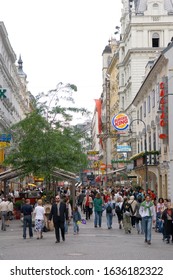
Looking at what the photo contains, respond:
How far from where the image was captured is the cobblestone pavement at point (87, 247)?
14609mm

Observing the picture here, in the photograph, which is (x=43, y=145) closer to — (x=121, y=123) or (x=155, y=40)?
(x=121, y=123)

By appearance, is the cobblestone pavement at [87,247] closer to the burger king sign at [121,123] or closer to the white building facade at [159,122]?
the white building facade at [159,122]

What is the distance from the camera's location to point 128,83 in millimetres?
70375

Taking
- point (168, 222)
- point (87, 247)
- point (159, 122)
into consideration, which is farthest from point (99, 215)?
point (159, 122)

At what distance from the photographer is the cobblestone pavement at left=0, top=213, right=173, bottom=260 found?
14609mm

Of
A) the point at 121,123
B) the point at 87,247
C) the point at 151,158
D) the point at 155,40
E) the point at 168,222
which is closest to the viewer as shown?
the point at 87,247

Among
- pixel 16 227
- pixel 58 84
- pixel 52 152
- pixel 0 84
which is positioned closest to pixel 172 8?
pixel 0 84

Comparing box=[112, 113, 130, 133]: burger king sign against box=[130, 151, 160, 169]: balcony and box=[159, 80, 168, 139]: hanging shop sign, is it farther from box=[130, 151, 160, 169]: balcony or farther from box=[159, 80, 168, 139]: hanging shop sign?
box=[159, 80, 168, 139]: hanging shop sign

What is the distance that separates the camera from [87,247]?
16891 millimetres

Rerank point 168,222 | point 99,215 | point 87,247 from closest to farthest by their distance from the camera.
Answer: point 87,247 → point 168,222 → point 99,215

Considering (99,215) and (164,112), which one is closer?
(99,215)

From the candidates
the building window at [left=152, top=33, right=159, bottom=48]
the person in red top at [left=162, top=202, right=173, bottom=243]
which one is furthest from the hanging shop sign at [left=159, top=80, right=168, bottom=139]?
the building window at [left=152, top=33, right=159, bottom=48]

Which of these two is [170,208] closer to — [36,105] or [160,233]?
[160,233]

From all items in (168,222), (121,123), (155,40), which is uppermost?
(155,40)
